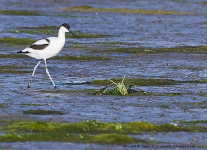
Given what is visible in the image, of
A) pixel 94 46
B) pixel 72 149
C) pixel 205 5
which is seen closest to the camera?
pixel 72 149

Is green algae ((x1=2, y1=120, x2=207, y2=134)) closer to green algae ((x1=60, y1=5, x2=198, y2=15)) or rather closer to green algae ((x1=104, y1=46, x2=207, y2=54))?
green algae ((x1=104, y1=46, x2=207, y2=54))

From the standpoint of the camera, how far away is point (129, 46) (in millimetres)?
23953

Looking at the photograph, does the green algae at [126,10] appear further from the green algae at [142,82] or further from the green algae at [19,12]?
the green algae at [142,82]

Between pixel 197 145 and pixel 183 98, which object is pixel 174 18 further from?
pixel 197 145

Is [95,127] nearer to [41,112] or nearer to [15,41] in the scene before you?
[41,112]

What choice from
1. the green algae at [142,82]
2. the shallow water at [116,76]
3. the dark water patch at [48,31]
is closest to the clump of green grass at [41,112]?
the shallow water at [116,76]

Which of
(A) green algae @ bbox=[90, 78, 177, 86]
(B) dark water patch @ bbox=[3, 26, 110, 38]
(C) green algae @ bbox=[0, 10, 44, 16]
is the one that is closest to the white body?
(A) green algae @ bbox=[90, 78, 177, 86]

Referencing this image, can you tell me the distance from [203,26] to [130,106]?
21596 mm

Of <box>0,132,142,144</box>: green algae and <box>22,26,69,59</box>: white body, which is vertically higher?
<box>22,26,69,59</box>: white body

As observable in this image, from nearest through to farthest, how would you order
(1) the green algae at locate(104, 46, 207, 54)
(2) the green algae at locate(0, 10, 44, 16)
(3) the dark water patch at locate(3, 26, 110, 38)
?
(1) the green algae at locate(104, 46, 207, 54), (3) the dark water patch at locate(3, 26, 110, 38), (2) the green algae at locate(0, 10, 44, 16)

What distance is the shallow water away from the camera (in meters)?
11.2

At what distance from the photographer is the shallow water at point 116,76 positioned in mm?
11227

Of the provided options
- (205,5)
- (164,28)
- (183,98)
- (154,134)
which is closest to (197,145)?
(154,134)

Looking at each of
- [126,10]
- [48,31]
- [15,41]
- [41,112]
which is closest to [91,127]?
[41,112]
